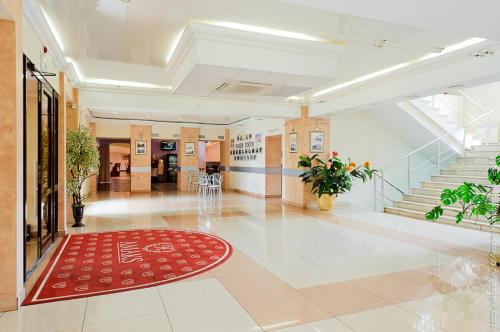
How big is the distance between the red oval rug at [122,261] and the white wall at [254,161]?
6332 millimetres

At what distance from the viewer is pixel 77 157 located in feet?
21.7

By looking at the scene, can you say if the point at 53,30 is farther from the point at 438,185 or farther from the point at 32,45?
the point at 438,185

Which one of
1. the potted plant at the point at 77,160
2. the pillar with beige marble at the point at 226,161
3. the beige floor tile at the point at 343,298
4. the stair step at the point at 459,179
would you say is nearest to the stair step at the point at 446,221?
the stair step at the point at 459,179

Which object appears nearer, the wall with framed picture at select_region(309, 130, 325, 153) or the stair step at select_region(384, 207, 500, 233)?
the stair step at select_region(384, 207, 500, 233)

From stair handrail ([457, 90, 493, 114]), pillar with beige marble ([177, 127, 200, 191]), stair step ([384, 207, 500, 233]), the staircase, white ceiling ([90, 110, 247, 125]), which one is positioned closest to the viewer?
stair step ([384, 207, 500, 233])

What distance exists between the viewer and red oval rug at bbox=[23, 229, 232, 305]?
3553mm

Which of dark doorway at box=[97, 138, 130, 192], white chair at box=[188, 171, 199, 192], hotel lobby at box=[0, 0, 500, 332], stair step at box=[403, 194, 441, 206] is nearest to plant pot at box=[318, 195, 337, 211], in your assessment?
hotel lobby at box=[0, 0, 500, 332]

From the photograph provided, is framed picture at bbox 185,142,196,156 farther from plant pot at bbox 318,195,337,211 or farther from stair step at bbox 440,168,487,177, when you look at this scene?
stair step at bbox 440,168,487,177

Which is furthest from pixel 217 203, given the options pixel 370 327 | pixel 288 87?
pixel 370 327

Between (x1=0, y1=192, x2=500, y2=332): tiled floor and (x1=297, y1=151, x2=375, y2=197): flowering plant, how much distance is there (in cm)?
254

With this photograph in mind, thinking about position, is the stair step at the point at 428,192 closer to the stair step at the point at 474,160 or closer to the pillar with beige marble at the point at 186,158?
the stair step at the point at 474,160

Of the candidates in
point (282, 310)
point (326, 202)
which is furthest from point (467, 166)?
point (282, 310)

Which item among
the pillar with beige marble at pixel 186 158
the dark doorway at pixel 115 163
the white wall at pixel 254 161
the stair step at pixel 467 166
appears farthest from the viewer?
the dark doorway at pixel 115 163

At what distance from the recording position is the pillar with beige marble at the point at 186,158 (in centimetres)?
1480
